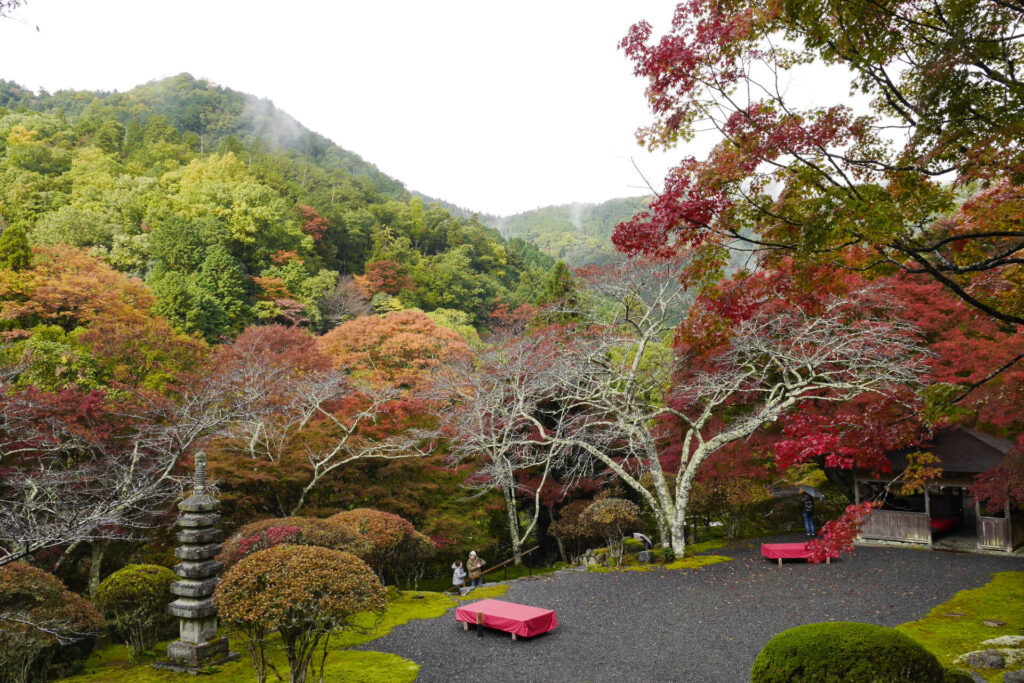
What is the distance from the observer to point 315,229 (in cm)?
3453

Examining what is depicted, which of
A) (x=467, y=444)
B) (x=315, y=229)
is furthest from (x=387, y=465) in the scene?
(x=315, y=229)

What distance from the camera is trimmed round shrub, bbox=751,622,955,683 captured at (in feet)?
15.8

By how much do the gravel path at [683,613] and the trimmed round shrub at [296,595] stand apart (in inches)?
77.7

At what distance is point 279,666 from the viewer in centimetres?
838

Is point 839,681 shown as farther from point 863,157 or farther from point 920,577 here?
point 920,577

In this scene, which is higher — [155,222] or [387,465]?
[155,222]

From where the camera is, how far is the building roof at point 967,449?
1298 cm

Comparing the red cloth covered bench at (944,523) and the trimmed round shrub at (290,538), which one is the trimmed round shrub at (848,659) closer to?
the trimmed round shrub at (290,538)

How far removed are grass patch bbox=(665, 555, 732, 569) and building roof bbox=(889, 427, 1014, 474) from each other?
5318 mm

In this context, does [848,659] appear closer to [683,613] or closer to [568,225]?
[683,613]

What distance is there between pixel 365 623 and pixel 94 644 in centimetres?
426

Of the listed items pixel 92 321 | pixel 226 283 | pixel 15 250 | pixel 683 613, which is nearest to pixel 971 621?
pixel 683 613

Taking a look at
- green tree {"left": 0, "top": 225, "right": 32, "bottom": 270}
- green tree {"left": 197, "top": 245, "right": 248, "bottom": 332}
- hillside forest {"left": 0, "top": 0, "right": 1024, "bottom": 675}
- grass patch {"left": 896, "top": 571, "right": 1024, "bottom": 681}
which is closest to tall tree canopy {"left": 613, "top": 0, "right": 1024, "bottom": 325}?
hillside forest {"left": 0, "top": 0, "right": 1024, "bottom": 675}

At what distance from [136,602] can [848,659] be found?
9.45m
